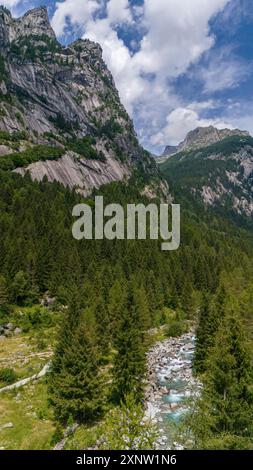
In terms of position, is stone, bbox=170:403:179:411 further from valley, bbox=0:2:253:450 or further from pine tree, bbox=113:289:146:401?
pine tree, bbox=113:289:146:401

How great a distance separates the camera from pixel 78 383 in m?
39.8

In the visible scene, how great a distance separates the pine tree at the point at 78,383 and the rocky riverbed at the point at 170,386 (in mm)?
7821

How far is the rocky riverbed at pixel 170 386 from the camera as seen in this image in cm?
3947

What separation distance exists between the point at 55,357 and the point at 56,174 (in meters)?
145

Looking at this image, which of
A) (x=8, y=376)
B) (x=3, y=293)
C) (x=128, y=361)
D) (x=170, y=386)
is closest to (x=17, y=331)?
(x=3, y=293)

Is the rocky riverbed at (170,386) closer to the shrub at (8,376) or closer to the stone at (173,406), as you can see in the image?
the stone at (173,406)

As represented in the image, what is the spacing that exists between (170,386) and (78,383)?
2030 cm

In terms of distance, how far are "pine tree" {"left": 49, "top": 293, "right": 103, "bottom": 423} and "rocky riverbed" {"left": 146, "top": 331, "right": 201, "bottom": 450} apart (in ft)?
25.7

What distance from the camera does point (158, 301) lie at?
324ft

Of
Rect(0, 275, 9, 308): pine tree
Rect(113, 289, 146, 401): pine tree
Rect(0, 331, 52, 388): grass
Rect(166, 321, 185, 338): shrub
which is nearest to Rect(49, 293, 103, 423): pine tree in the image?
Rect(113, 289, 146, 401): pine tree

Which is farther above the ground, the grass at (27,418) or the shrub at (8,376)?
the shrub at (8,376)

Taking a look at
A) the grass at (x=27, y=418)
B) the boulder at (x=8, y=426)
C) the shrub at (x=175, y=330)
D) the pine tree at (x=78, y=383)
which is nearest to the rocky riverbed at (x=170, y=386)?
the shrub at (x=175, y=330)
